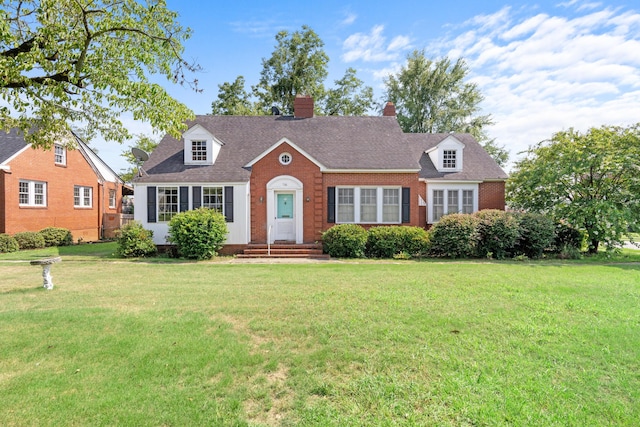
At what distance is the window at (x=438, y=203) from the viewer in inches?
653

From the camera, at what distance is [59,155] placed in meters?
20.1

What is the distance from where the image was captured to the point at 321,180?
15.2 metres

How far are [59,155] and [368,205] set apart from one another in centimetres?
1894

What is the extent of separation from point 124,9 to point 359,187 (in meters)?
10.8

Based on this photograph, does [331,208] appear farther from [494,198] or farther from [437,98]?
[437,98]

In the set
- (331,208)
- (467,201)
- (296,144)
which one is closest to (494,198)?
(467,201)

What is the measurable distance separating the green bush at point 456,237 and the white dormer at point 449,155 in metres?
4.63

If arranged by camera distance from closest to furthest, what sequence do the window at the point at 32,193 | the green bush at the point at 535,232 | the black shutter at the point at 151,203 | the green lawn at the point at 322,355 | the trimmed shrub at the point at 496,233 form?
1. the green lawn at the point at 322,355
2. the trimmed shrub at the point at 496,233
3. the green bush at the point at 535,232
4. the black shutter at the point at 151,203
5. the window at the point at 32,193

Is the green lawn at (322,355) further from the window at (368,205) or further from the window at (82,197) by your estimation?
the window at (82,197)

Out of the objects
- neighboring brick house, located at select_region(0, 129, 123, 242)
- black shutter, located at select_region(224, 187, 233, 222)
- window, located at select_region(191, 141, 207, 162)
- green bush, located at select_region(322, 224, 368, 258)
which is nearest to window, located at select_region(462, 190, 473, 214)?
green bush, located at select_region(322, 224, 368, 258)

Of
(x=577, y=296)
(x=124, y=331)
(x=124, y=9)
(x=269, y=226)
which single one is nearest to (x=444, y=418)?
(x=124, y=331)

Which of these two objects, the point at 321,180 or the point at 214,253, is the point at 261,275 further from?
the point at 321,180

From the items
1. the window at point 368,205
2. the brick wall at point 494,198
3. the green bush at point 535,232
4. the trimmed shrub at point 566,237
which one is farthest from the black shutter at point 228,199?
the trimmed shrub at point 566,237

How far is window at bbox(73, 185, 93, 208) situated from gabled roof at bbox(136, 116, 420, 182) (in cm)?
951
